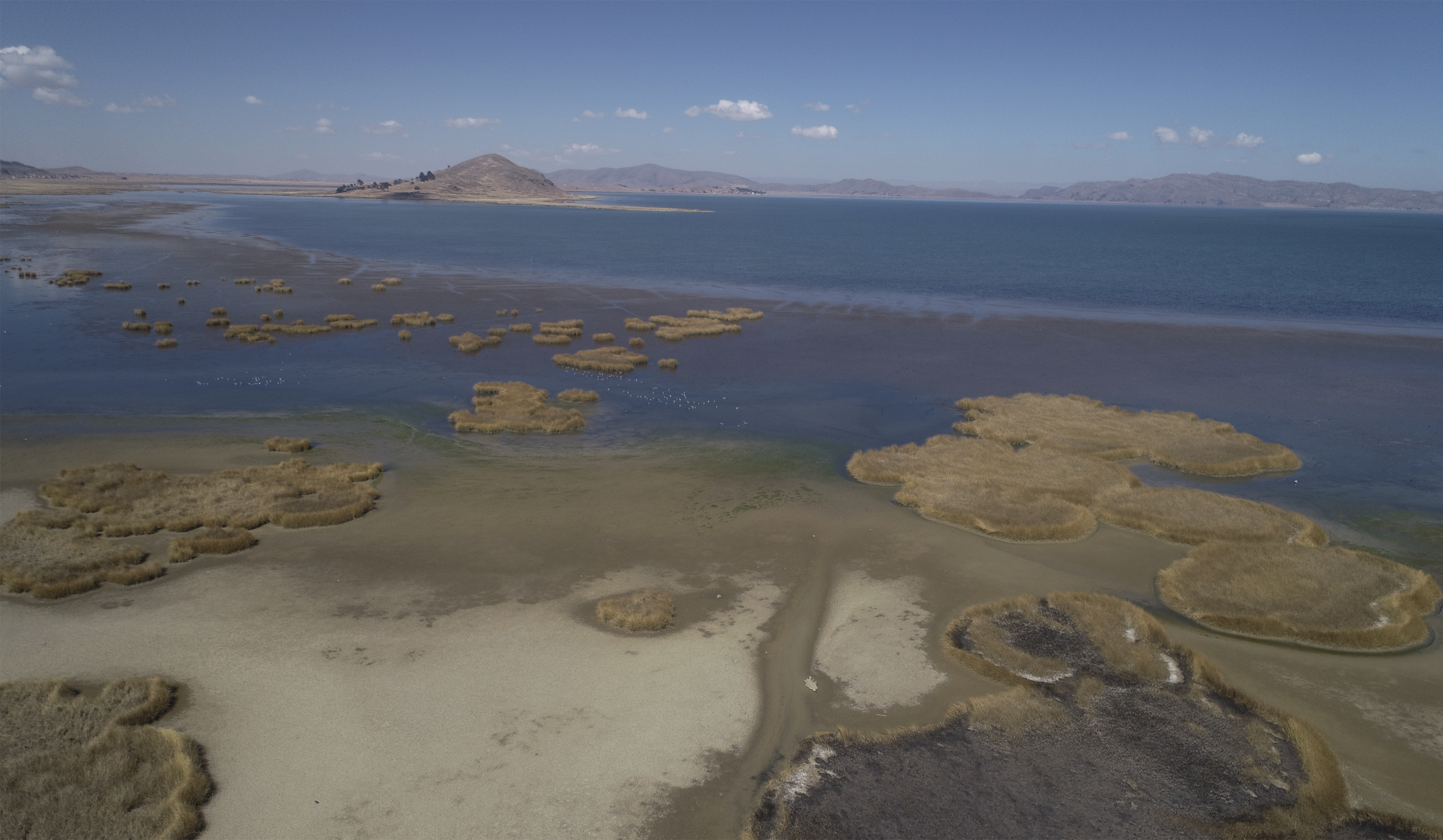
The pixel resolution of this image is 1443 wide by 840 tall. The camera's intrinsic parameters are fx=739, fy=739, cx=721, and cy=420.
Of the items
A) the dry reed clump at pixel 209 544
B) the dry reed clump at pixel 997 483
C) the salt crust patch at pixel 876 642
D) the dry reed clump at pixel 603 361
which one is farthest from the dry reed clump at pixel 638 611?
the dry reed clump at pixel 603 361

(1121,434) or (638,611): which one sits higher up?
(1121,434)

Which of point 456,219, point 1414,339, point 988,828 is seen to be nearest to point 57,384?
point 988,828

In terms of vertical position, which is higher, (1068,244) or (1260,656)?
(1068,244)

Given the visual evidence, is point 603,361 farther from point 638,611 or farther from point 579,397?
point 638,611

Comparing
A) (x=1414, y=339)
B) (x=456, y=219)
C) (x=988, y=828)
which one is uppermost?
(x=456, y=219)

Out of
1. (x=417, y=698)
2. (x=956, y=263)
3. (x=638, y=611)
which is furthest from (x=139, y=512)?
(x=956, y=263)

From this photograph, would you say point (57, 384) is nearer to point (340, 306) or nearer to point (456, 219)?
point (340, 306)

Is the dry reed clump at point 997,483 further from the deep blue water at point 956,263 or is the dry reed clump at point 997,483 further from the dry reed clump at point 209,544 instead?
the deep blue water at point 956,263
